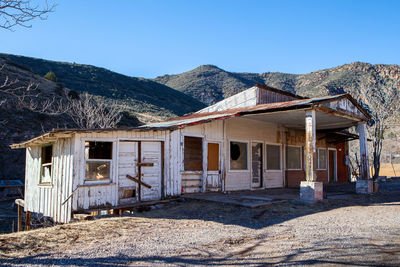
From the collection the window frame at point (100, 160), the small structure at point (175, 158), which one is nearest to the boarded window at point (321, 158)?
the small structure at point (175, 158)

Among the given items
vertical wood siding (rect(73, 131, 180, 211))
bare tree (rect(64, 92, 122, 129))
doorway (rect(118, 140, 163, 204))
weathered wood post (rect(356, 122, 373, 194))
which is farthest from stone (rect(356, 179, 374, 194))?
bare tree (rect(64, 92, 122, 129))

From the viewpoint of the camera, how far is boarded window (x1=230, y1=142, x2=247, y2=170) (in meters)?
13.8

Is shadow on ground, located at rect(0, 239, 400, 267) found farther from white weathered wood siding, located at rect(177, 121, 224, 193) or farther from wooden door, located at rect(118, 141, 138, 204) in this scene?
white weathered wood siding, located at rect(177, 121, 224, 193)

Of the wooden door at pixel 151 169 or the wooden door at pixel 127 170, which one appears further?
the wooden door at pixel 151 169

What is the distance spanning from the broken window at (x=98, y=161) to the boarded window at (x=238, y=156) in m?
5.49

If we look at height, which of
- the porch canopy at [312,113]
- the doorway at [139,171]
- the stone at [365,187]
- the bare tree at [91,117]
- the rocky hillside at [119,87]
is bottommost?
Result: the stone at [365,187]

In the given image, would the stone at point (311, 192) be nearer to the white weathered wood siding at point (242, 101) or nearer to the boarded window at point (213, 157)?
the boarded window at point (213, 157)

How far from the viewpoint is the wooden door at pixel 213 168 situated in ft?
41.6

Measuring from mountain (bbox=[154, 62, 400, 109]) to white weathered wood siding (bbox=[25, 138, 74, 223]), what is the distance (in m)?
46.5

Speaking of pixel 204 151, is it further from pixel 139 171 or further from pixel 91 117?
pixel 91 117

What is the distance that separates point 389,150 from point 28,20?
42.3 metres

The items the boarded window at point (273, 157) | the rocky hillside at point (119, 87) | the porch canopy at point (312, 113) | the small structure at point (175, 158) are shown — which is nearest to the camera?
the small structure at point (175, 158)

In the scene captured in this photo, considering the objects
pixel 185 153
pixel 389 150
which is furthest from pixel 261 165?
pixel 389 150

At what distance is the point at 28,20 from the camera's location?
20.6 feet
